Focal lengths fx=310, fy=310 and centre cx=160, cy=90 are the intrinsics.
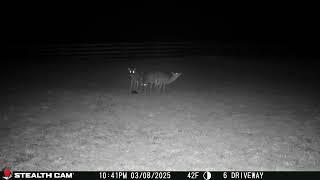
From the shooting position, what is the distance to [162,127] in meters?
8.20

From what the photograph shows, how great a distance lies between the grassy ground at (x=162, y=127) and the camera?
20.6 feet

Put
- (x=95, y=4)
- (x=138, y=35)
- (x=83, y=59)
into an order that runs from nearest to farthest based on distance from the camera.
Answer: (x=83, y=59), (x=138, y=35), (x=95, y=4)

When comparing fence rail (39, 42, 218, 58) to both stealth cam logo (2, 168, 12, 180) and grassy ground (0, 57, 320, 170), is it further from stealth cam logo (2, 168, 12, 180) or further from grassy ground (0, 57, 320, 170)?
stealth cam logo (2, 168, 12, 180)

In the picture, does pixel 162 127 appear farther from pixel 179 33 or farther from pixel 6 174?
pixel 179 33

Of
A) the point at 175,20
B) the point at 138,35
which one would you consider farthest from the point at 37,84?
the point at 175,20

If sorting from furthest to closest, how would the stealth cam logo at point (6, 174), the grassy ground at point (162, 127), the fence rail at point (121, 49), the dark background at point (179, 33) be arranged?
the fence rail at point (121, 49), the dark background at point (179, 33), the grassy ground at point (162, 127), the stealth cam logo at point (6, 174)

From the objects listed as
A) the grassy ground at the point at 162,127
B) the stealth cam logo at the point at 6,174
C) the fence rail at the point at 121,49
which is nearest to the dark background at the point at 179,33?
the fence rail at the point at 121,49

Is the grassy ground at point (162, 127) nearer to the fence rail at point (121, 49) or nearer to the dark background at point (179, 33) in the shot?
the dark background at point (179, 33)

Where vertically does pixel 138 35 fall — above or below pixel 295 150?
above

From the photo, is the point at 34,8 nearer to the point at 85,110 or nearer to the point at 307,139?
the point at 85,110

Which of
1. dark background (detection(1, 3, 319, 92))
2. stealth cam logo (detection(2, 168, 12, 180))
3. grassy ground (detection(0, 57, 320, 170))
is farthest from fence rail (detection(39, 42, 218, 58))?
stealth cam logo (detection(2, 168, 12, 180))

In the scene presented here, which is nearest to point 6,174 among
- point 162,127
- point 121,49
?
point 162,127

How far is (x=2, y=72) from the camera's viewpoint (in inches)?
588

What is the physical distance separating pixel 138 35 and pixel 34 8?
15.2 m
